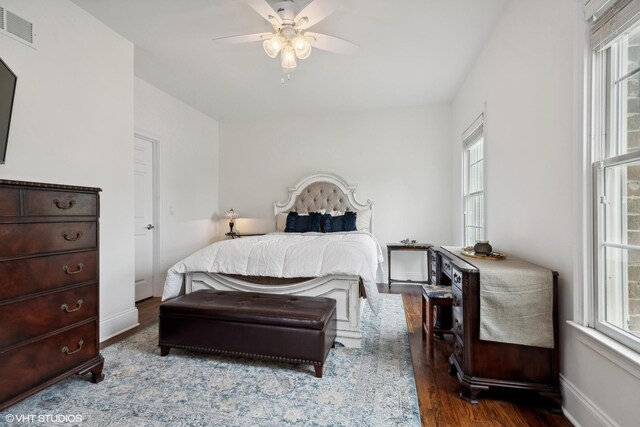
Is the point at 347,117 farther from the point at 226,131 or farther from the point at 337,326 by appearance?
the point at 337,326

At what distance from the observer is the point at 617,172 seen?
1.42 m

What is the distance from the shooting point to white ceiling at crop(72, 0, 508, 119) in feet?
8.01

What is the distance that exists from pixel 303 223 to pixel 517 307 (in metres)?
3.15

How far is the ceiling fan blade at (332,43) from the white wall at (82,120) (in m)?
1.85

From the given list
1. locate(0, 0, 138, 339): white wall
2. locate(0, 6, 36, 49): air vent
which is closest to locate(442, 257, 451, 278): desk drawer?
locate(0, 0, 138, 339): white wall

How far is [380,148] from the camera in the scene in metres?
4.86

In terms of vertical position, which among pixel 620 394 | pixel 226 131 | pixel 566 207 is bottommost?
pixel 620 394

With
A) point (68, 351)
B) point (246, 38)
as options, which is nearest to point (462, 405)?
point (68, 351)

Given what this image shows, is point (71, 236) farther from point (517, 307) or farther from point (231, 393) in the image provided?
point (517, 307)

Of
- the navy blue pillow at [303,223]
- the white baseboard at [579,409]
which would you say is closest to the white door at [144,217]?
the navy blue pillow at [303,223]

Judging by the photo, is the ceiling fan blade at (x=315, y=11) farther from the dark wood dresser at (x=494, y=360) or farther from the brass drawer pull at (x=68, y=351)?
the brass drawer pull at (x=68, y=351)

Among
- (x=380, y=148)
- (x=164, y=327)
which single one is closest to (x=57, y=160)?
(x=164, y=327)

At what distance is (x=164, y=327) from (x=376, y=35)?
3.09 m

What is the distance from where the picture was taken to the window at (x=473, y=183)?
3.28m
